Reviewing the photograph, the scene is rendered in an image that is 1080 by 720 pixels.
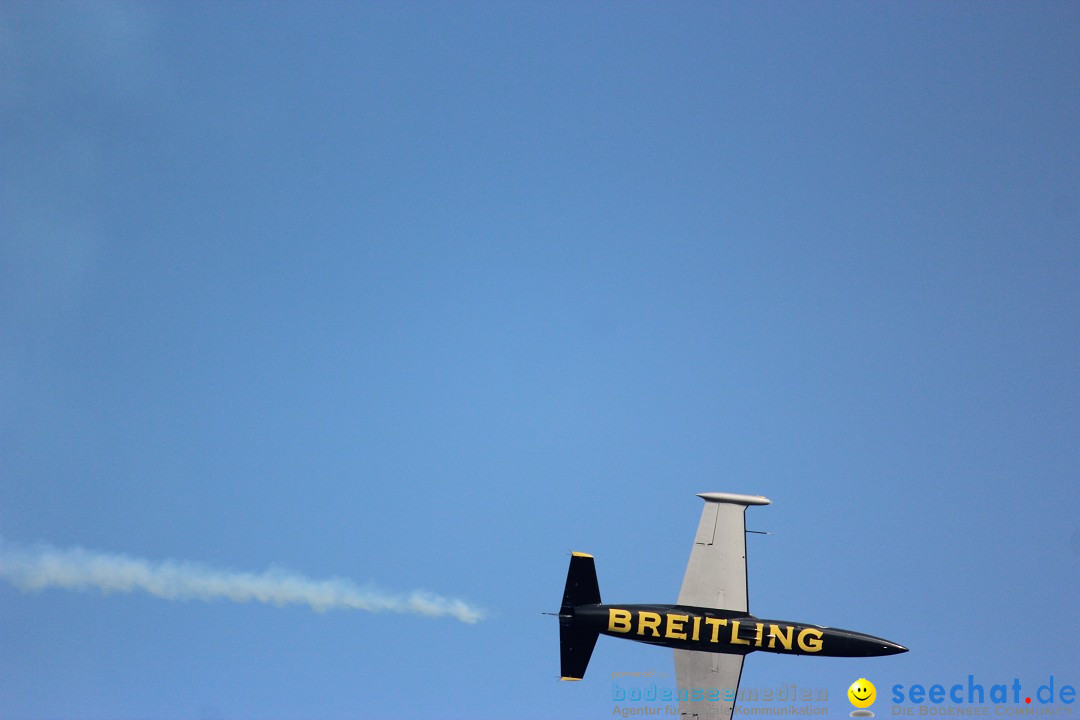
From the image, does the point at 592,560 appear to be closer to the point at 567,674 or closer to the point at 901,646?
the point at 567,674

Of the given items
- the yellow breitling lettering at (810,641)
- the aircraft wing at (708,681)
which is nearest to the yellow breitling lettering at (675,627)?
the aircraft wing at (708,681)

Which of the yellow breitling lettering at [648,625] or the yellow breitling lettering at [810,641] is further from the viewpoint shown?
the yellow breitling lettering at [810,641]

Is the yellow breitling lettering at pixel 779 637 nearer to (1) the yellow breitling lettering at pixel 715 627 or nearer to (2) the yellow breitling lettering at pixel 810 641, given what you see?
(2) the yellow breitling lettering at pixel 810 641

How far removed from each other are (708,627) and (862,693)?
31.7 ft

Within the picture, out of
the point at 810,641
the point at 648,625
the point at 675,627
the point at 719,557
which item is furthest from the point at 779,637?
the point at 648,625

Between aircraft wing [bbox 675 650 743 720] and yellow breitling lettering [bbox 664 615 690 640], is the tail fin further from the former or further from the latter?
aircraft wing [bbox 675 650 743 720]

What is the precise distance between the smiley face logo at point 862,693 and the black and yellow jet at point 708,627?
189 cm

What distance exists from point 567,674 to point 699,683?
7.16 meters

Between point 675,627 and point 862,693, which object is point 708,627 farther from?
point 862,693

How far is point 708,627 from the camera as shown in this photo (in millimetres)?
59688

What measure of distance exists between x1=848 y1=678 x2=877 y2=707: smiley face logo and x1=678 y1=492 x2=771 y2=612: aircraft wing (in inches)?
295

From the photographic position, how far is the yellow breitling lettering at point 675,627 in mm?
59406

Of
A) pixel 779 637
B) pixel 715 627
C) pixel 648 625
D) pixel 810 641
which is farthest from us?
pixel 810 641

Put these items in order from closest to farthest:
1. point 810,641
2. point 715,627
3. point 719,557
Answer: point 715,627
point 810,641
point 719,557
